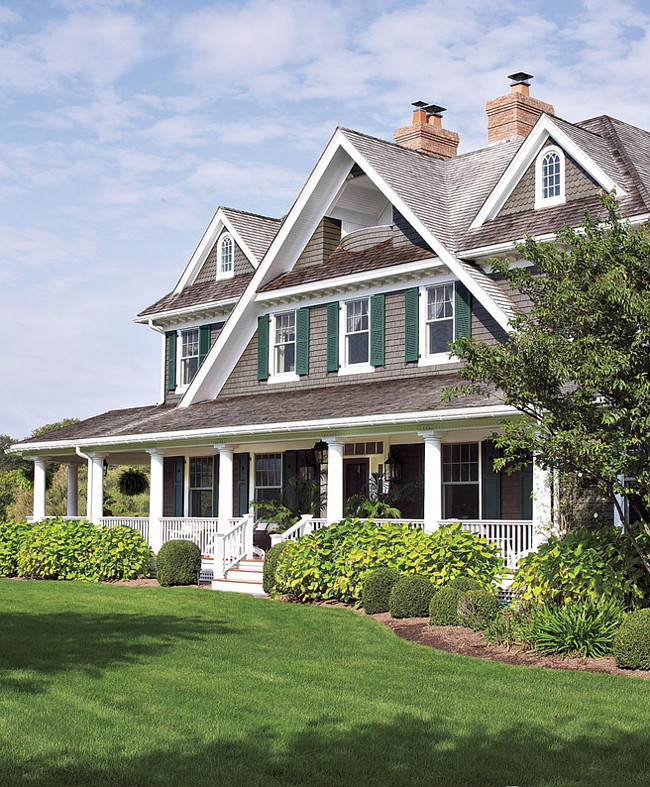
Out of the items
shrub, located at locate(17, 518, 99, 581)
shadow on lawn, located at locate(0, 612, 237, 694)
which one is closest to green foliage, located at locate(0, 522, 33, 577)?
shrub, located at locate(17, 518, 99, 581)

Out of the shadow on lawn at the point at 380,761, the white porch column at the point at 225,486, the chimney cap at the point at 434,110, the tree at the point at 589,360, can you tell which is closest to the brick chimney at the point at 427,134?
the chimney cap at the point at 434,110

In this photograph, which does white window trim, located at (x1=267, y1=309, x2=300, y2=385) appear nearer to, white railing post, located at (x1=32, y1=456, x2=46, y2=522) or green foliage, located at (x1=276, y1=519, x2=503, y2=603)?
green foliage, located at (x1=276, y1=519, x2=503, y2=603)

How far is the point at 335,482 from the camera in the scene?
19.9 meters

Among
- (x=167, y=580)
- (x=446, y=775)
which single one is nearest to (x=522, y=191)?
(x=167, y=580)

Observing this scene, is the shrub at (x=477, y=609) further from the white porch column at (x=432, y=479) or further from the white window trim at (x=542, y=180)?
the white window trim at (x=542, y=180)

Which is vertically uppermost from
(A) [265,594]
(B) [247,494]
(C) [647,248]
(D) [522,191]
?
(D) [522,191]

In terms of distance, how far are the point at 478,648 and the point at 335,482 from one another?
23.5 ft

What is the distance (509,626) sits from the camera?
1342cm

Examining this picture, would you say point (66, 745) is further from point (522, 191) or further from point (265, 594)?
point (522, 191)

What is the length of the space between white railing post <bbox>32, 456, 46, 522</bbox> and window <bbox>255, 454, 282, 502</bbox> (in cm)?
592

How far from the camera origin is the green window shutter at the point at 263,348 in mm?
24312

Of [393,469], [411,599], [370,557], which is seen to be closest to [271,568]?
[370,557]

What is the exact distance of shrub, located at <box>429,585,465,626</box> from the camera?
14789 millimetres

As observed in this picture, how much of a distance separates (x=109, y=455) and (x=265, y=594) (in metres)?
9.21
